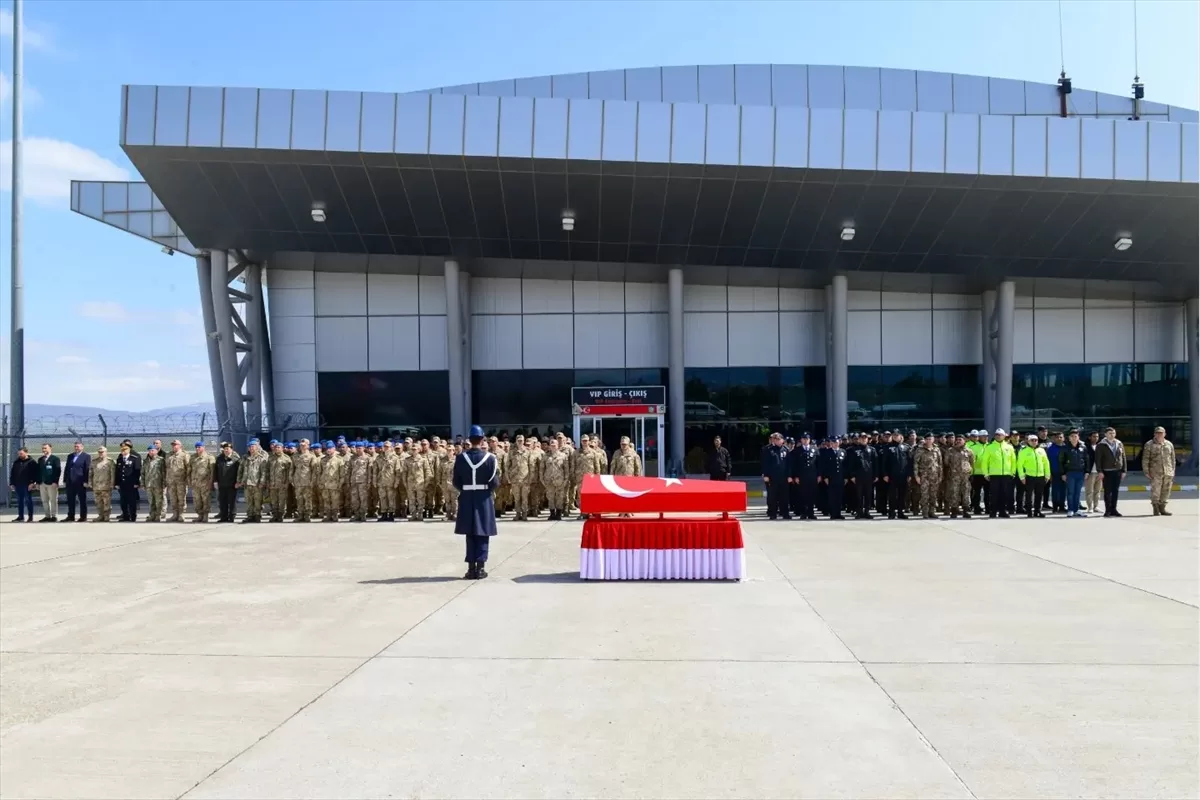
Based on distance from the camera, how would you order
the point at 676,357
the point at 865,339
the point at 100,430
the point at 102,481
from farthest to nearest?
1. the point at 865,339
2. the point at 676,357
3. the point at 100,430
4. the point at 102,481

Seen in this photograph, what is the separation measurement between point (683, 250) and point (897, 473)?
11.2m

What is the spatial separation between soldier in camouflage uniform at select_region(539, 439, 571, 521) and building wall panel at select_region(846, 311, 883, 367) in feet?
51.2

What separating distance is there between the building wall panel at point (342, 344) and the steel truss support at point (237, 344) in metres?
1.84

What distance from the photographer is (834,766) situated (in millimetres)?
4812

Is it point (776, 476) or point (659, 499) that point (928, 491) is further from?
point (659, 499)

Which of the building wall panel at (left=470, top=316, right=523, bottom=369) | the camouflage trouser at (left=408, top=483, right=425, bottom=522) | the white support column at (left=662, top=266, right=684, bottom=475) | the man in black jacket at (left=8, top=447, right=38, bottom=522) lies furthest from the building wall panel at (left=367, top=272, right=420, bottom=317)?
the camouflage trouser at (left=408, top=483, right=425, bottom=522)

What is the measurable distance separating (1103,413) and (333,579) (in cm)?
2883

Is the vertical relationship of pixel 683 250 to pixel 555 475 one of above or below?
above

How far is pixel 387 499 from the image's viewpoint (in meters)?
18.5

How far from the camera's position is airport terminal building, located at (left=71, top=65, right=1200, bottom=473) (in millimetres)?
22281

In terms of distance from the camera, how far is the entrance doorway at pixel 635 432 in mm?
28609

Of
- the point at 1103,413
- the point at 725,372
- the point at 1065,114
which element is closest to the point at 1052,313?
the point at 1103,413

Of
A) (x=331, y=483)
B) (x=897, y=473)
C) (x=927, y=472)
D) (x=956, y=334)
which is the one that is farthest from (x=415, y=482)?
(x=956, y=334)

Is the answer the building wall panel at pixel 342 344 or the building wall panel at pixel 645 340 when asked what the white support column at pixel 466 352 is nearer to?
the building wall panel at pixel 342 344
